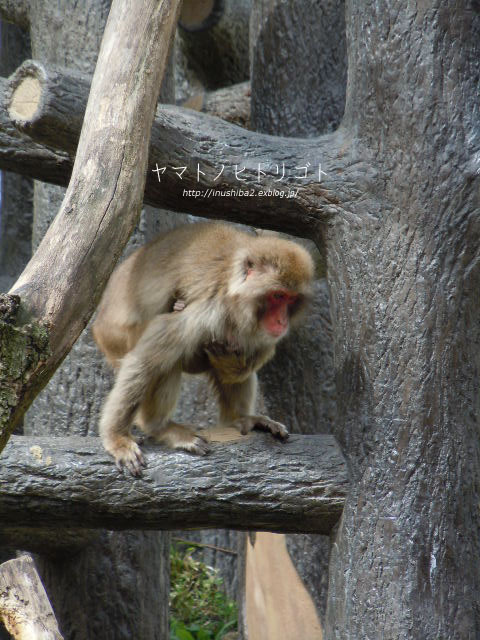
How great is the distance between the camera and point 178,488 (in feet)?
13.4

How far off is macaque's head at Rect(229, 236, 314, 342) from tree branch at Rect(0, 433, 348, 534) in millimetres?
694

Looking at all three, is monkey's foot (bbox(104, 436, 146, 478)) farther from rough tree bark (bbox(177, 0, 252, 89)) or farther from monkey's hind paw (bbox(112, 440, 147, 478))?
rough tree bark (bbox(177, 0, 252, 89))

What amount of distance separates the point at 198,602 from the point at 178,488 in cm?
402

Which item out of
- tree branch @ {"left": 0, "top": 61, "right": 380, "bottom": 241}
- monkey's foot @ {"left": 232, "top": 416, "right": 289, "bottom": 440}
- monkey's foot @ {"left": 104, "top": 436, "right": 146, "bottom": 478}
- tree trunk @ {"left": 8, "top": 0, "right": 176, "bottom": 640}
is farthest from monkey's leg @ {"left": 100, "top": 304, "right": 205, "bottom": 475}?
tree trunk @ {"left": 8, "top": 0, "right": 176, "bottom": 640}

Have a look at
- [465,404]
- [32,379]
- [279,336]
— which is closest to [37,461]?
[279,336]

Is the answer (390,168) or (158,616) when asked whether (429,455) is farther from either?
(158,616)

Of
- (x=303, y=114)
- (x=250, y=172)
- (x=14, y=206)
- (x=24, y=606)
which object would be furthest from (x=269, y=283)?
(x=14, y=206)

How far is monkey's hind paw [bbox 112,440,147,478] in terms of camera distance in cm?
412

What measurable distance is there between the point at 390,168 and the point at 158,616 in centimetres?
344

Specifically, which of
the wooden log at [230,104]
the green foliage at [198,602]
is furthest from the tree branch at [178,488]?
the wooden log at [230,104]

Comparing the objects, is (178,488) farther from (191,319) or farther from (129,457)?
(191,319)

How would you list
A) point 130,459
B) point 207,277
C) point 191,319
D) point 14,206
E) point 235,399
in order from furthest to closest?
point 14,206
point 235,399
point 207,277
point 191,319
point 130,459

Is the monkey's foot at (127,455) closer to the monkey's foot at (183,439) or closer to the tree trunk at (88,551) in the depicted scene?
the monkey's foot at (183,439)

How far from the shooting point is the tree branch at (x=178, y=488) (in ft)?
13.3
